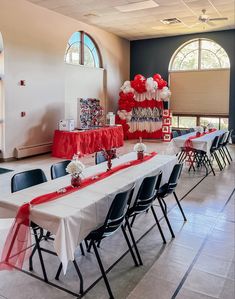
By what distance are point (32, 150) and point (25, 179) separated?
5079 millimetres

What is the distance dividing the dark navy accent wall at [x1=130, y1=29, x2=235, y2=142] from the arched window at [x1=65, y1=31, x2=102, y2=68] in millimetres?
2150

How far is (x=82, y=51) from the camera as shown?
32.3ft

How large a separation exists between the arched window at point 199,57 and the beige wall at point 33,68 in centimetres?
369

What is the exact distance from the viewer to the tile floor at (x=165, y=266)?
8.09 feet

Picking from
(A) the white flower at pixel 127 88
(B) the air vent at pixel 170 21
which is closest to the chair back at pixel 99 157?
(B) the air vent at pixel 170 21

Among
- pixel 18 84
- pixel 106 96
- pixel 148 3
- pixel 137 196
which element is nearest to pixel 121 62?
pixel 106 96

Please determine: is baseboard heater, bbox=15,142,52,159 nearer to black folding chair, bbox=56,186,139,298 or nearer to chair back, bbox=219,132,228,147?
chair back, bbox=219,132,228,147

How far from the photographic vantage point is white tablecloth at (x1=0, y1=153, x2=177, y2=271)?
2197 mm

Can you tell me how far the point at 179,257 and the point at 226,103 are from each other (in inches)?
346

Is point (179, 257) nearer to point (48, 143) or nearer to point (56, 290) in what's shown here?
point (56, 290)

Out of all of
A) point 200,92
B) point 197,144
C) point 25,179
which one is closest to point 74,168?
point 25,179

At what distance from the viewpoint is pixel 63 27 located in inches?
342

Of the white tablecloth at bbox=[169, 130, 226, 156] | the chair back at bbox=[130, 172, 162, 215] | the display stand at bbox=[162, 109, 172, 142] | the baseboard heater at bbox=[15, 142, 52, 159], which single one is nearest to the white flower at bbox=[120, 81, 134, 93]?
Answer: the display stand at bbox=[162, 109, 172, 142]

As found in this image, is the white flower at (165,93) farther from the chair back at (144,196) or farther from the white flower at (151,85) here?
the chair back at (144,196)
